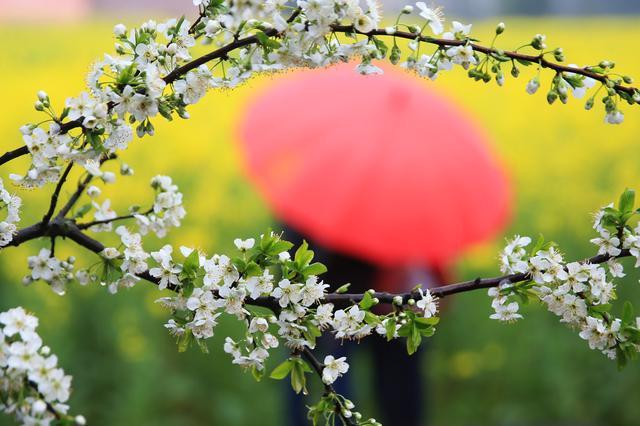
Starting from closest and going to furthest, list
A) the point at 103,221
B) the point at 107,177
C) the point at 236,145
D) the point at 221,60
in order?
the point at 221,60 < the point at 107,177 < the point at 103,221 < the point at 236,145

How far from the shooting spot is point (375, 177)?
13.4 feet

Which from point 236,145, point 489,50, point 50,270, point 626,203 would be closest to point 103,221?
point 50,270

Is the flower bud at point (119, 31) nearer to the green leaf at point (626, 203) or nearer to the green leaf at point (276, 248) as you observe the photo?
the green leaf at point (276, 248)

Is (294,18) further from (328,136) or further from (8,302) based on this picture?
(8,302)

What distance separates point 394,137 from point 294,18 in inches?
124

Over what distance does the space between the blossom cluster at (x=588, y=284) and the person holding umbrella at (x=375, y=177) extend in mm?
2712

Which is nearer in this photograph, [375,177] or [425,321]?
[425,321]

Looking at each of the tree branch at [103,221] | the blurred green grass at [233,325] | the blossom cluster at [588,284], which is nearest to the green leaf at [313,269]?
the blossom cluster at [588,284]

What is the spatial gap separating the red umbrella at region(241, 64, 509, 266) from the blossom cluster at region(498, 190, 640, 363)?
2708 millimetres

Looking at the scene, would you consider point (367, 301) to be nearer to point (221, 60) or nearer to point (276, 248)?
point (276, 248)

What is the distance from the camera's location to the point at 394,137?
4.21 metres

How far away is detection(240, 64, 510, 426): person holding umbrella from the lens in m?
4.00

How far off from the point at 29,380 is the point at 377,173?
3111 millimetres

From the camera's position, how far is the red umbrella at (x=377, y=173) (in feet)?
13.1
